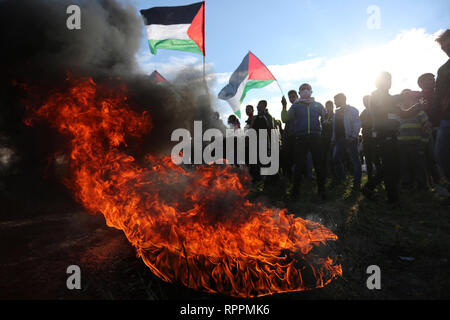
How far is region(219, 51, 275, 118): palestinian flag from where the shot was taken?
11.8 metres

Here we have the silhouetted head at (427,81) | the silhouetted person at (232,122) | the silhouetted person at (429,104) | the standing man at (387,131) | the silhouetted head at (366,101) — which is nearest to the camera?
the silhouetted person at (429,104)

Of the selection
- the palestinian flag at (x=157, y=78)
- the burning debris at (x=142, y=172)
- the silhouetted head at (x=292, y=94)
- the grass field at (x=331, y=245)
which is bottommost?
the grass field at (x=331, y=245)

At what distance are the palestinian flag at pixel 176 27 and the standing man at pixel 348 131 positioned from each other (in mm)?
5681

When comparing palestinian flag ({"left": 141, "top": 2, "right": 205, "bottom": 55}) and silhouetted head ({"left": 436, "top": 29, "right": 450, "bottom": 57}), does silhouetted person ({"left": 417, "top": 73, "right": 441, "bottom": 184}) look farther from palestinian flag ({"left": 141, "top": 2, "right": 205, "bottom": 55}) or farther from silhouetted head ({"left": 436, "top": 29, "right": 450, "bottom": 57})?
palestinian flag ({"left": 141, "top": 2, "right": 205, "bottom": 55})

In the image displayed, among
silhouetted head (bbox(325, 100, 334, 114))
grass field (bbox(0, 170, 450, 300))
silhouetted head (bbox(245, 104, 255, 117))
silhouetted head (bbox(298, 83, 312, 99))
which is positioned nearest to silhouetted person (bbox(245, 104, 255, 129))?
silhouetted head (bbox(245, 104, 255, 117))

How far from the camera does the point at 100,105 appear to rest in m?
5.04

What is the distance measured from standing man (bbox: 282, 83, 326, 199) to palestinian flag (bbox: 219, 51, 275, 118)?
19.8 feet

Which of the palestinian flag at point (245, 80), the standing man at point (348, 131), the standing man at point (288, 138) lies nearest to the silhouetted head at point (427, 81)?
the standing man at point (348, 131)

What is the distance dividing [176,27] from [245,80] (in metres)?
4.03

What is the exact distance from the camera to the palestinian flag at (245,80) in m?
11.8

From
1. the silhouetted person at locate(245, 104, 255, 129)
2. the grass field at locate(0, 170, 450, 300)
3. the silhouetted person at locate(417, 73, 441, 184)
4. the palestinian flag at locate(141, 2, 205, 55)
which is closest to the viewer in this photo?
the grass field at locate(0, 170, 450, 300)

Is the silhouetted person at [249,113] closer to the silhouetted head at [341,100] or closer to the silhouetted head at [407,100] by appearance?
the silhouetted head at [341,100]
